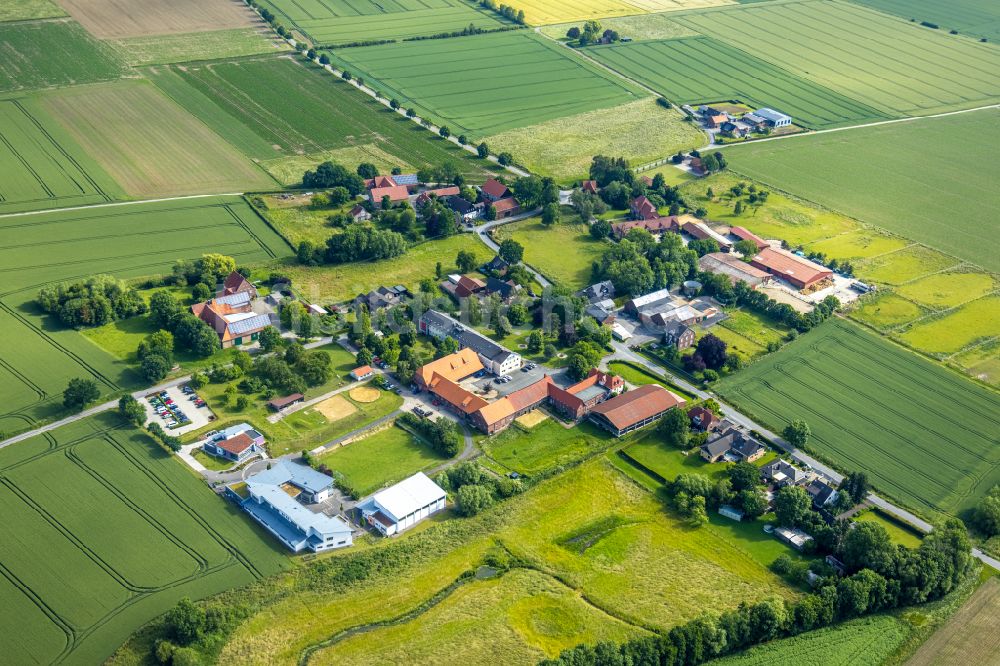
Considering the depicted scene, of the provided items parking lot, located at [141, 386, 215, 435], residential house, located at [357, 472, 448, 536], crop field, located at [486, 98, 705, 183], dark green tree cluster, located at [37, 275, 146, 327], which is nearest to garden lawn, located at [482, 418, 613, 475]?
residential house, located at [357, 472, 448, 536]

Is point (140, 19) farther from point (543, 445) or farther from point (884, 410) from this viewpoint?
point (884, 410)

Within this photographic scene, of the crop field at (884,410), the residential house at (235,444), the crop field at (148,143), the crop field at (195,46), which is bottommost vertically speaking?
the residential house at (235,444)

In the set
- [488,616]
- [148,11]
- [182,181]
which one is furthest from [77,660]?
[148,11]

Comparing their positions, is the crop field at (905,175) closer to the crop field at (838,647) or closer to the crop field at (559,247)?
the crop field at (559,247)

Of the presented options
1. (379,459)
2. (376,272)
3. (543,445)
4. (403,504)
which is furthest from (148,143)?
(403,504)

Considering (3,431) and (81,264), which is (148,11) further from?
(3,431)

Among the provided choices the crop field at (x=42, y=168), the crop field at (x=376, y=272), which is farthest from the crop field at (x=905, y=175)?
the crop field at (x=42, y=168)
